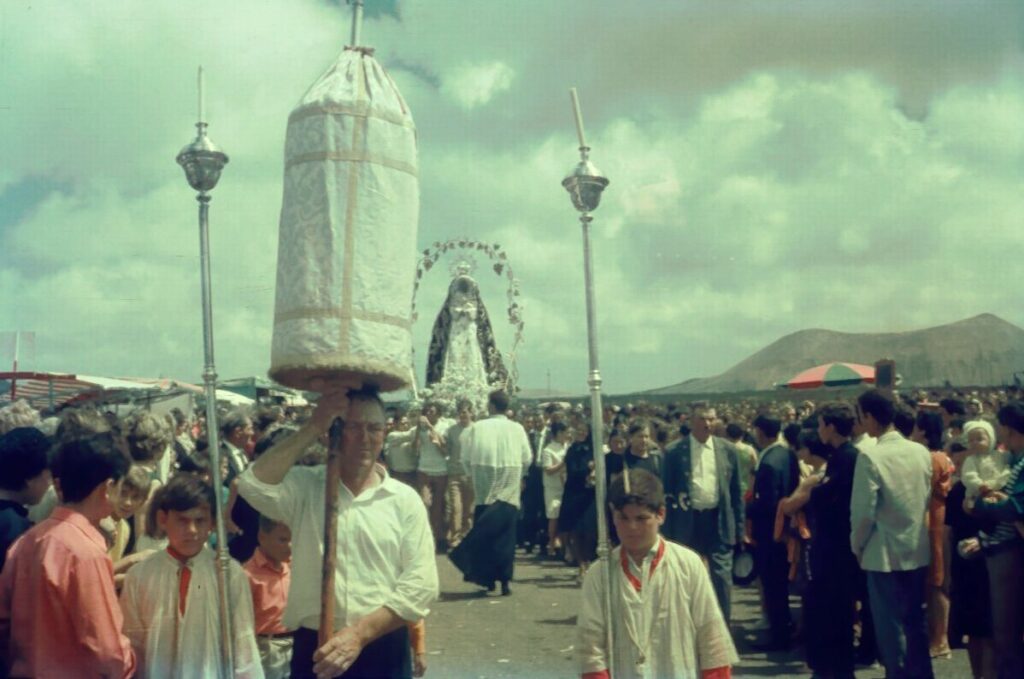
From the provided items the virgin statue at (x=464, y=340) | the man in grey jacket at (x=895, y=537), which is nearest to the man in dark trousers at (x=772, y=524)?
the man in grey jacket at (x=895, y=537)

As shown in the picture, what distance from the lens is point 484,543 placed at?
36.4 ft

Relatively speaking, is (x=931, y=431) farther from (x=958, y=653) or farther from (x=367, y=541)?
(x=367, y=541)

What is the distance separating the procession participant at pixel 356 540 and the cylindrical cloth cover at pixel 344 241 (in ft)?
0.79

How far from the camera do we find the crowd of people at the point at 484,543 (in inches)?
155

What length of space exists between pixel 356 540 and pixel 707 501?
488 centimetres

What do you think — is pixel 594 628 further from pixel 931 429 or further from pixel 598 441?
pixel 931 429

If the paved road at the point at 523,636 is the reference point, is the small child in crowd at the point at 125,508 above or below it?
above

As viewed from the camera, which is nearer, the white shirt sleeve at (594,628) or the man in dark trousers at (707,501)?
the white shirt sleeve at (594,628)

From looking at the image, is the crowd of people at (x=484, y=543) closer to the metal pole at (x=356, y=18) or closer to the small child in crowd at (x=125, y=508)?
the small child in crowd at (x=125, y=508)

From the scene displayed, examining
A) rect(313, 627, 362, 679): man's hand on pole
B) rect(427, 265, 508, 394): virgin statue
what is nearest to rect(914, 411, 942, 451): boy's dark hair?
rect(313, 627, 362, 679): man's hand on pole

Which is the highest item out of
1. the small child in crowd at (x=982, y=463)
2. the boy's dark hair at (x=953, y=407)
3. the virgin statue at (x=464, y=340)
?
the virgin statue at (x=464, y=340)

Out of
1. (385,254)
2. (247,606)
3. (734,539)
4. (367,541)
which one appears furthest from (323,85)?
(734,539)

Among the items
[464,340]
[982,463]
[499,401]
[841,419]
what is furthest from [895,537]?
[464,340]

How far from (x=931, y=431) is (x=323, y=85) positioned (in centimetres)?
628
